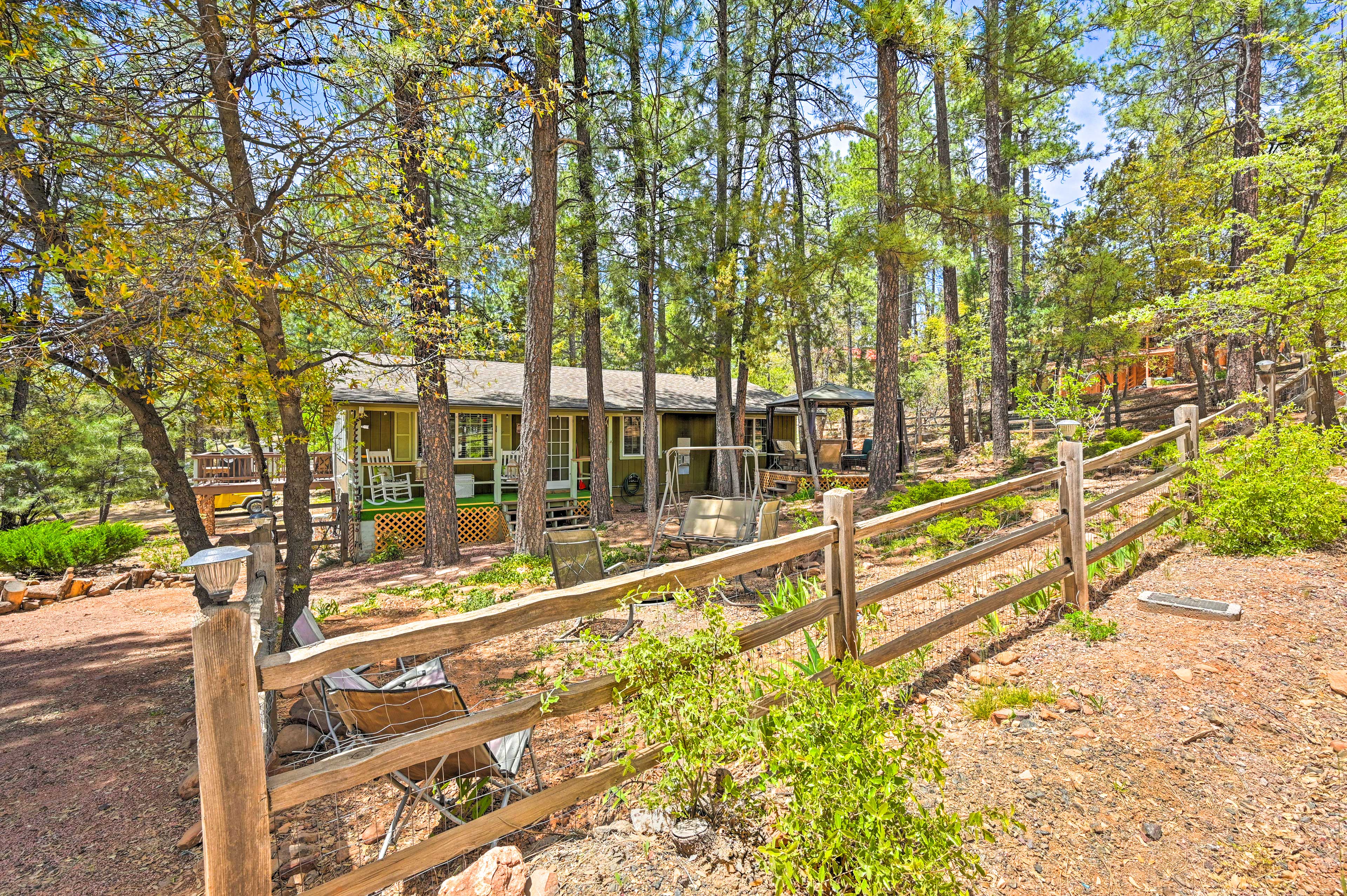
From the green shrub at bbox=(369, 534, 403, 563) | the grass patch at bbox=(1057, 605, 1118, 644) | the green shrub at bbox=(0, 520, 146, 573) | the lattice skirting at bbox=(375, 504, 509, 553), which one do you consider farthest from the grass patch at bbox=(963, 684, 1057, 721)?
the green shrub at bbox=(0, 520, 146, 573)

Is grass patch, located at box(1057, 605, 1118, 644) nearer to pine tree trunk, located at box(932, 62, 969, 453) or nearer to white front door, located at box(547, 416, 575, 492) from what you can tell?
pine tree trunk, located at box(932, 62, 969, 453)

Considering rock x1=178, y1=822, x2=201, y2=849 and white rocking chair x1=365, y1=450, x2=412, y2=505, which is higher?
white rocking chair x1=365, y1=450, x2=412, y2=505

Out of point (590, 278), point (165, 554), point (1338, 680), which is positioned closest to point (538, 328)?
point (590, 278)

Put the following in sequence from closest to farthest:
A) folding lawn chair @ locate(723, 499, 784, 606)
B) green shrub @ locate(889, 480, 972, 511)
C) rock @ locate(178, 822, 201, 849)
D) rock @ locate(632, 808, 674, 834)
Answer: rock @ locate(632, 808, 674, 834)
rock @ locate(178, 822, 201, 849)
folding lawn chair @ locate(723, 499, 784, 606)
green shrub @ locate(889, 480, 972, 511)

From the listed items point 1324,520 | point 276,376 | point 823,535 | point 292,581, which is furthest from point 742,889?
point 1324,520

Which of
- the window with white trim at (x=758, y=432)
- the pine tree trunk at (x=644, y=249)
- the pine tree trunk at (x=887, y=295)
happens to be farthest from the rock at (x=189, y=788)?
the window with white trim at (x=758, y=432)

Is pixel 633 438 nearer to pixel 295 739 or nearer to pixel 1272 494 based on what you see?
pixel 1272 494

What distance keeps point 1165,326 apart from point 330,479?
1843 cm

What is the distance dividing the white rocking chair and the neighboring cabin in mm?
235

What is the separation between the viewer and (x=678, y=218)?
38.3 ft

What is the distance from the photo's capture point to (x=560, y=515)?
1359 centimetres

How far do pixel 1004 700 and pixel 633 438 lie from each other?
526 inches

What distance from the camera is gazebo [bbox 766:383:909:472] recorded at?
14.9 m

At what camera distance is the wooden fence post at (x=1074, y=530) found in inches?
186
